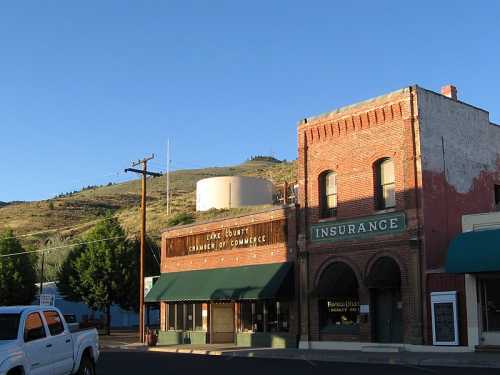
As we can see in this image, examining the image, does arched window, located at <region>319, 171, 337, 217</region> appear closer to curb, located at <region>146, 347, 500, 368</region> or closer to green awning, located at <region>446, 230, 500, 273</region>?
curb, located at <region>146, 347, 500, 368</region>

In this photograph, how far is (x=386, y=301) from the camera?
27688 mm

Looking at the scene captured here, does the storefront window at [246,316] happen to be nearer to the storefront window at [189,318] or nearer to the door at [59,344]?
the storefront window at [189,318]

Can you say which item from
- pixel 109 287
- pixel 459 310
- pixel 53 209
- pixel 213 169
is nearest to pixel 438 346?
pixel 459 310

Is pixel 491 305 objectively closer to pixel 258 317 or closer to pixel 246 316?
pixel 258 317

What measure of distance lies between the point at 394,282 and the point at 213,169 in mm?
167986

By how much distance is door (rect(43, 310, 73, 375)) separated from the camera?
1261 cm

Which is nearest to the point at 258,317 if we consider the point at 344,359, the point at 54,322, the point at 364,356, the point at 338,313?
the point at 338,313

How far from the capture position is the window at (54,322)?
12.8 metres

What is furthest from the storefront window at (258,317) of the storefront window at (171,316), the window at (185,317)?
the storefront window at (171,316)

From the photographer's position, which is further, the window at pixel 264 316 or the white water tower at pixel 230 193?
the white water tower at pixel 230 193

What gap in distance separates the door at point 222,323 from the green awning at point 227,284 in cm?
161

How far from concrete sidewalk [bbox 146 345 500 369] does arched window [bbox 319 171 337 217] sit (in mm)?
6267

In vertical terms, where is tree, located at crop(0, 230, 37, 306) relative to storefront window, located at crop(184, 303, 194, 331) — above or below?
above

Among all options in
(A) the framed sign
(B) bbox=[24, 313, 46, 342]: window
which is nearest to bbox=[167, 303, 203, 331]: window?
(A) the framed sign
